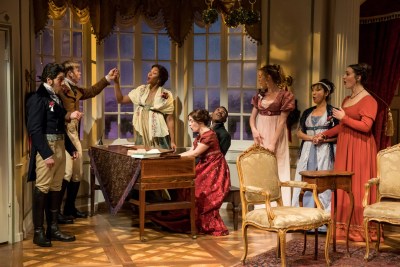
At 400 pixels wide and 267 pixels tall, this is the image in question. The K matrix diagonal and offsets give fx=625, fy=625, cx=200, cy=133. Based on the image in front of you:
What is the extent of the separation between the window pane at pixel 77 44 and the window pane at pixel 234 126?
201 cm

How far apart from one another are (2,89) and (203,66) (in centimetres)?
302

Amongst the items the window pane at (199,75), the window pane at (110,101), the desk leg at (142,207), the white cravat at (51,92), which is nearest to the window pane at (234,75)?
the window pane at (199,75)

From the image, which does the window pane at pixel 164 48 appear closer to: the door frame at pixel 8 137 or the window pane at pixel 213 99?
the window pane at pixel 213 99

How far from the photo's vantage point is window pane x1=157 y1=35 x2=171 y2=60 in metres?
7.91

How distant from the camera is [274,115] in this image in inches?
256

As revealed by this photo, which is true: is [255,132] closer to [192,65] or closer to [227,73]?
[227,73]

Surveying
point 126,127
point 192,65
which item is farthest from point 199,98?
point 126,127

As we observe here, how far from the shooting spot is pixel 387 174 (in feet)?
18.1

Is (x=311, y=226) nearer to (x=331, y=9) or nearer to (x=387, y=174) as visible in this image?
(x=387, y=174)

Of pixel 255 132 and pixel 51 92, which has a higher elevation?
pixel 51 92

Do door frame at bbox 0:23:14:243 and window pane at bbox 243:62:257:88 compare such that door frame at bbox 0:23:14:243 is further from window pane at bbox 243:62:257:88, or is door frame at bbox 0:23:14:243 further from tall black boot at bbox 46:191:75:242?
window pane at bbox 243:62:257:88

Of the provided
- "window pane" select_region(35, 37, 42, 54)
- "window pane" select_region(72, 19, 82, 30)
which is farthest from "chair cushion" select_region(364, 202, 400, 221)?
"window pane" select_region(72, 19, 82, 30)

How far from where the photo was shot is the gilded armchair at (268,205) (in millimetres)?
4715

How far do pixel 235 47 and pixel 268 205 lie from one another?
11.1 ft
